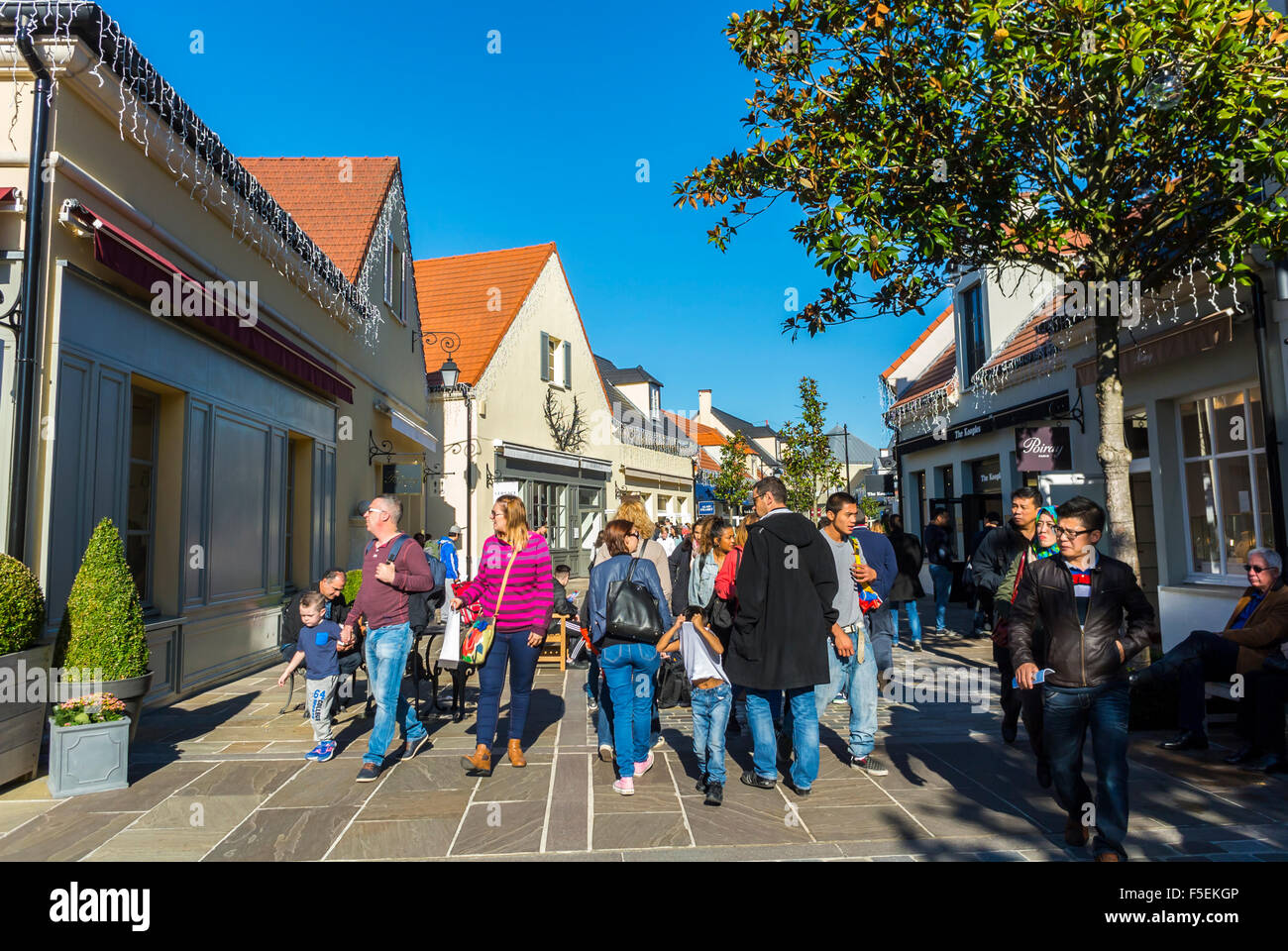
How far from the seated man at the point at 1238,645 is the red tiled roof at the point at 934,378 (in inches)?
493

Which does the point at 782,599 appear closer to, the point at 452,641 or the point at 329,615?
the point at 452,641

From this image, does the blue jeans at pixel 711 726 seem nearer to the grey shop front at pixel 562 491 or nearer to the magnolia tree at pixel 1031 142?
the magnolia tree at pixel 1031 142

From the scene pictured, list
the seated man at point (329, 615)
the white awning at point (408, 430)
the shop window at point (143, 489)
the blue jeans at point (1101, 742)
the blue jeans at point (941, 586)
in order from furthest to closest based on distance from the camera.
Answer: the white awning at point (408, 430) < the blue jeans at point (941, 586) < the shop window at point (143, 489) < the seated man at point (329, 615) < the blue jeans at point (1101, 742)

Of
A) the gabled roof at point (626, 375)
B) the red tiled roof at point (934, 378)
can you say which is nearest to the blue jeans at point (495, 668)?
the red tiled roof at point (934, 378)

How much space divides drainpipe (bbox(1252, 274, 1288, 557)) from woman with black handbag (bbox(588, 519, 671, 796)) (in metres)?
6.21

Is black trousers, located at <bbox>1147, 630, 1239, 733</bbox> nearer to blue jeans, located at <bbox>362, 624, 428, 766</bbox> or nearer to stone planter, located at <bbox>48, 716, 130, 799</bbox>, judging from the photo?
blue jeans, located at <bbox>362, 624, 428, 766</bbox>

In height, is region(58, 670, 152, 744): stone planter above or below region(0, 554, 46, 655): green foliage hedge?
below

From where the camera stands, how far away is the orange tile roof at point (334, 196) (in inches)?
522

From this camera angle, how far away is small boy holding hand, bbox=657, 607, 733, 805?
4625 mm

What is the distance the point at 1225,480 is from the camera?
8.72 metres

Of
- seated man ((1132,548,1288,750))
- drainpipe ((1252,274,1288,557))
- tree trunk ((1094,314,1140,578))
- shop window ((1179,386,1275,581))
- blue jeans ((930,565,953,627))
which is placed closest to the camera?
seated man ((1132,548,1288,750))

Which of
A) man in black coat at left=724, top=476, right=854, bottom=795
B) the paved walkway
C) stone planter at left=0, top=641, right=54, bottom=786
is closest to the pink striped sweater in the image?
the paved walkway

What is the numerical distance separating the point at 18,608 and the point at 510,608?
2814 millimetres
